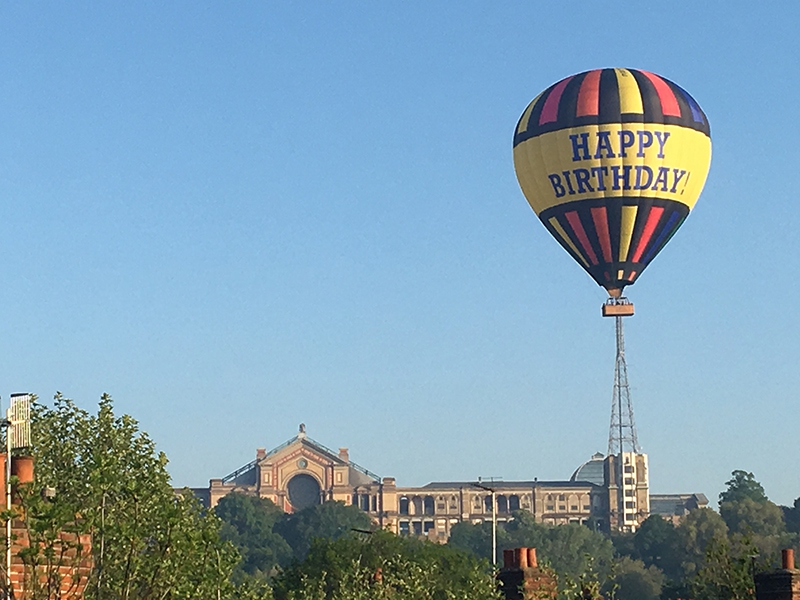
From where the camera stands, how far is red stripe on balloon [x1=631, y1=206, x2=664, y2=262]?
85812 millimetres

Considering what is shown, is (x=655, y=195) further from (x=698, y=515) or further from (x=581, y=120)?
(x=698, y=515)

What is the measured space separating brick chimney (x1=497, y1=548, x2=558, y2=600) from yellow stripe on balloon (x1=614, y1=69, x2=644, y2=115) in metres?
56.7

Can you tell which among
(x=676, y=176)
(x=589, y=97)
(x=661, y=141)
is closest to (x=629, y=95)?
(x=589, y=97)

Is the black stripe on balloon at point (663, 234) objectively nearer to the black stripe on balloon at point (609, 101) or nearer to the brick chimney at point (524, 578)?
the black stripe on balloon at point (609, 101)

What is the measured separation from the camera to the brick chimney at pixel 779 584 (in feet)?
87.2

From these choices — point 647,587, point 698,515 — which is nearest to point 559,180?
point 647,587

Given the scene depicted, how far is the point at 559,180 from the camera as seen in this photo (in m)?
85.6

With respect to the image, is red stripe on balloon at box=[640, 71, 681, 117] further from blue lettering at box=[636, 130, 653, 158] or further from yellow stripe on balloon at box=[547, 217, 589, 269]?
yellow stripe on balloon at box=[547, 217, 589, 269]

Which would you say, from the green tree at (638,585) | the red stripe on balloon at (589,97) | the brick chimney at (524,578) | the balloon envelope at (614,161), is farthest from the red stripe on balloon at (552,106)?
the green tree at (638,585)

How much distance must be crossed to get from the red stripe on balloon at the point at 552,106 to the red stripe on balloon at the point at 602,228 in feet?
14.7

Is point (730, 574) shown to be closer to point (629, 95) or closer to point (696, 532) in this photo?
point (629, 95)

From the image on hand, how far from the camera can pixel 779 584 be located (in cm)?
2677

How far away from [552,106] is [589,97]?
192 centimetres

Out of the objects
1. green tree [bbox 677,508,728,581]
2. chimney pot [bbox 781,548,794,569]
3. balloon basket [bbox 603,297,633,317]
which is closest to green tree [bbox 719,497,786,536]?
green tree [bbox 677,508,728,581]
